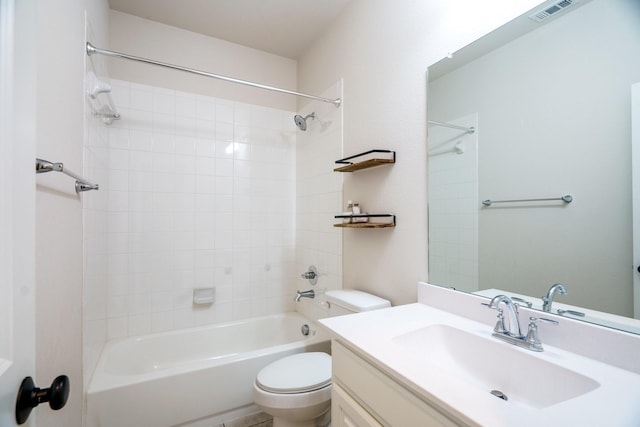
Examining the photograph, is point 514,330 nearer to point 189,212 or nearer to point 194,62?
point 189,212

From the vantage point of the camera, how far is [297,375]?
4.75 ft

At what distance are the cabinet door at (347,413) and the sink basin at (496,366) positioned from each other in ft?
0.75

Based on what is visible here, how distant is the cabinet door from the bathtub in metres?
0.84

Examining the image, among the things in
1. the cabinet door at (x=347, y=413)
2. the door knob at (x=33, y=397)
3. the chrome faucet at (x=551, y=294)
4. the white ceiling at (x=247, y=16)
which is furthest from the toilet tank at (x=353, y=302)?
the white ceiling at (x=247, y=16)

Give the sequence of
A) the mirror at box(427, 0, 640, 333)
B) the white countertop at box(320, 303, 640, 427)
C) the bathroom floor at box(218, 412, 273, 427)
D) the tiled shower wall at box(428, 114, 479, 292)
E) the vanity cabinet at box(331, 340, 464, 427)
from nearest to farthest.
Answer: the white countertop at box(320, 303, 640, 427)
the vanity cabinet at box(331, 340, 464, 427)
the mirror at box(427, 0, 640, 333)
the tiled shower wall at box(428, 114, 479, 292)
the bathroom floor at box(218, 412, 273, 427)

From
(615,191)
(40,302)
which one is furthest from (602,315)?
(40,302)

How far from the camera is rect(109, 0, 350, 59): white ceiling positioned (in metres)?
1.93

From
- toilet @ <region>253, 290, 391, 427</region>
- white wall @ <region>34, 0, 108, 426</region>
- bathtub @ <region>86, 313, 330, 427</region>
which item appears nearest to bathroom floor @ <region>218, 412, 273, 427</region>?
bathtub @ <region>86, 313, 330, 427</region>

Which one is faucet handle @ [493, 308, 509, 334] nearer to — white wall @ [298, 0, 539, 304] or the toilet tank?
white wall @ [298, 0, 539, 304]

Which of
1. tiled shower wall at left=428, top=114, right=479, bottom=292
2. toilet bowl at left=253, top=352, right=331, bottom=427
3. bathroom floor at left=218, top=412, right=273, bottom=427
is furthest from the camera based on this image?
bathroom floor at left=218, top=412, right=273, bottom=427

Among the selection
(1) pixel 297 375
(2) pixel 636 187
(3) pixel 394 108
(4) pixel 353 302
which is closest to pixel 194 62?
(3) pixel 394 108

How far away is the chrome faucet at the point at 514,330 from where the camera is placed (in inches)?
34.3

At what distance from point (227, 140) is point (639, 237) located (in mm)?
2378

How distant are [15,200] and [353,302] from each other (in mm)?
1351
